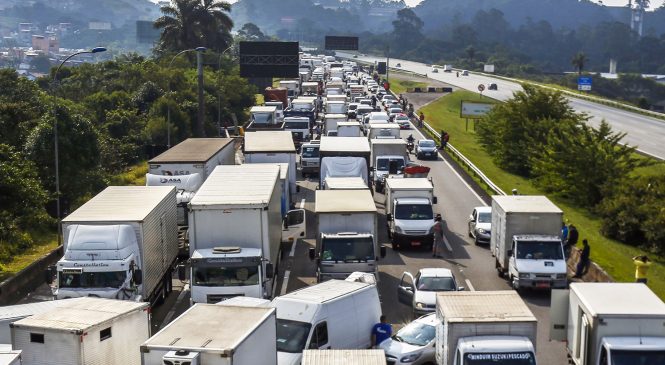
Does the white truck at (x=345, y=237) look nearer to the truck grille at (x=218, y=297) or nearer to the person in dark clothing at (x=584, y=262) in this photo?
the truck grille at (x=218, y=297)

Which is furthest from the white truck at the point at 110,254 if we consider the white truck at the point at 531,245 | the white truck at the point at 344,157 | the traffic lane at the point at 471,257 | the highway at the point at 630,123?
the highway at the point at 630,123

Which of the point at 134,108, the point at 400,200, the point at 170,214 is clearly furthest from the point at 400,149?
the point at 134,108

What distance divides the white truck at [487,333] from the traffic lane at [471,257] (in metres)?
4.35

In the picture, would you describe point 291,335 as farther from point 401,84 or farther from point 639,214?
point 401,84

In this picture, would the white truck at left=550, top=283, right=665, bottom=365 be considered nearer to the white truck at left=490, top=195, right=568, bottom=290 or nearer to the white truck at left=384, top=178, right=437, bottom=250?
the white truck at left=490, top=195, right=568, bottom=290

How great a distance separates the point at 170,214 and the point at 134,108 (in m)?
46.1

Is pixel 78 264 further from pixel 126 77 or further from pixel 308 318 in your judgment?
pixel 126 77

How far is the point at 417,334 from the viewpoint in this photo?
20047mm

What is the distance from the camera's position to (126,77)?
83.5 meters

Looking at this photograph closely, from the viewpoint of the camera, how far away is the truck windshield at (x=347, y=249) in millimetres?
26266

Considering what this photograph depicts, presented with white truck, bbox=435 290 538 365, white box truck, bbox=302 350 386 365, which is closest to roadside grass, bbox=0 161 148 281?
white box truck, bbox=302 350 386 365

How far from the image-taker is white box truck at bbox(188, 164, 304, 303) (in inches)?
888

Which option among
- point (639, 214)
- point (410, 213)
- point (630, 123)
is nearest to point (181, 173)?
point (410, 213)

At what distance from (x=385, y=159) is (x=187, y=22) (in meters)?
62.5
